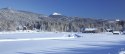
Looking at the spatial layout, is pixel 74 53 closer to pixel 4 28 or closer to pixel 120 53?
pixel 120 53

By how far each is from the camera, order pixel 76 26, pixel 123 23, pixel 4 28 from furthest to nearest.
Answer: pixel 76 26 → pixel 123 23 → pixel 4 28

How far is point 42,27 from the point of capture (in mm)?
123750

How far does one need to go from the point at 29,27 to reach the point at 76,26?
84.9ft

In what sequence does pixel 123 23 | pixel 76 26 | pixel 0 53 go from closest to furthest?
pixel 0 53 < pixel 123 23 < pixel 76 26

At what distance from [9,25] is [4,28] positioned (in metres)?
4.99

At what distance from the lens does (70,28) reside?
129 meters

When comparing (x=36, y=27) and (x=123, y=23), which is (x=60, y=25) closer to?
(x=36, y=27)

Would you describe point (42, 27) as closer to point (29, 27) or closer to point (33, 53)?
point (29, 27)

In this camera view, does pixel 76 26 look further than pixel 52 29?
Yes

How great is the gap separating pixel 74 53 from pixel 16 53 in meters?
2.76

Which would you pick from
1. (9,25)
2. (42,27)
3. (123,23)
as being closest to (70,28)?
(42,27)

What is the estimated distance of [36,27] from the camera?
127250 millimetres

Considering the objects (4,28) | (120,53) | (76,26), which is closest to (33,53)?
(120,53)

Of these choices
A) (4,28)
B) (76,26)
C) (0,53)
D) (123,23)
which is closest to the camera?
(0,53)
